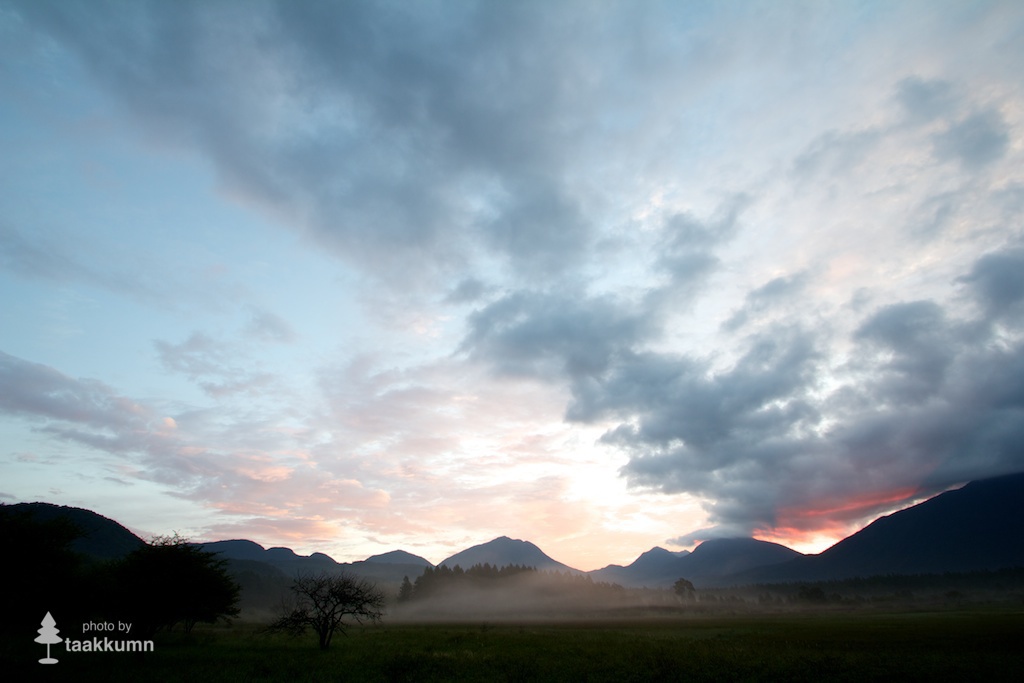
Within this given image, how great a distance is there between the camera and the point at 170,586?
4947 centimetres

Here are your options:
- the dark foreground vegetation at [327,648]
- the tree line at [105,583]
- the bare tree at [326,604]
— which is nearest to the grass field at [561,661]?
the dark foreground vegetation at [327,648]

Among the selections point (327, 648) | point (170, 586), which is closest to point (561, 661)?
point (327, 648)

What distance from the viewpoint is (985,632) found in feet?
185

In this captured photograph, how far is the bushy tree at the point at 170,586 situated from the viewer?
158ft

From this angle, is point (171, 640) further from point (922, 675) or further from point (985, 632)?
point (985, 632)

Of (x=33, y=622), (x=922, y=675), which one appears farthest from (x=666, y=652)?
(x=33, y=622)

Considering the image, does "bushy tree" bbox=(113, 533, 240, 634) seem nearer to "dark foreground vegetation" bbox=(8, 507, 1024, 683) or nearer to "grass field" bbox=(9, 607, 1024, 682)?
"dark foreground vegetation" bbox=(8, 507, 1024, 683)

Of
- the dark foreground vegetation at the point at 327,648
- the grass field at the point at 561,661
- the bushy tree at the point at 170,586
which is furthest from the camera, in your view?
the bushy tree at the point at 170,586

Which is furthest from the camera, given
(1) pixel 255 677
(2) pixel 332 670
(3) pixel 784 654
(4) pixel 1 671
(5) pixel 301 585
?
(5) pixel 301 585

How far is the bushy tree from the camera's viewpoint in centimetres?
4825

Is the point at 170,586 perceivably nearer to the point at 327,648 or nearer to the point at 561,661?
the point at 327,648

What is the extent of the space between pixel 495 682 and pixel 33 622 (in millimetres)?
62238

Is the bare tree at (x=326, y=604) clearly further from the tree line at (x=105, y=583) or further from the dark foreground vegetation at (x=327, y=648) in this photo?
the tree line at (x=105, y=583)

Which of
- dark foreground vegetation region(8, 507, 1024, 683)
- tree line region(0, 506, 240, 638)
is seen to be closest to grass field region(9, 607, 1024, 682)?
dark foreground vegetation region(8, 507, 1024, 683)
